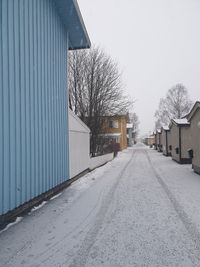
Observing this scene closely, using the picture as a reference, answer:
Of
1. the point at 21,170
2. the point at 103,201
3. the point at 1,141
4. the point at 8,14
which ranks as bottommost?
the point at 103,201

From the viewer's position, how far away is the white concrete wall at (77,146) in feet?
35.0

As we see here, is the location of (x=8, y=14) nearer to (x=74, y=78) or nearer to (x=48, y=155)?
(x=48, y=155)

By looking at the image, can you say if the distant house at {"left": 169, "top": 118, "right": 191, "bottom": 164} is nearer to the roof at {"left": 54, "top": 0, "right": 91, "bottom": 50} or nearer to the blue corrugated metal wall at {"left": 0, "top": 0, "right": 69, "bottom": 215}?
the roof at {"left": 54, "top": 0, "right": 91, "bottom": 50}

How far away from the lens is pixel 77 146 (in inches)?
468

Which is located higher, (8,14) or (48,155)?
(8,14)

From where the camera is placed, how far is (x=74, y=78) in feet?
77.0

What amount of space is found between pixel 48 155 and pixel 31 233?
3.17 meters

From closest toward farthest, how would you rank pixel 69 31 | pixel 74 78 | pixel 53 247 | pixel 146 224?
1. pixel 53 247
2. pixel 146 224
3. pixel 69 31
4. pixel 74 78

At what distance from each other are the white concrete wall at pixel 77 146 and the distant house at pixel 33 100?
803mm

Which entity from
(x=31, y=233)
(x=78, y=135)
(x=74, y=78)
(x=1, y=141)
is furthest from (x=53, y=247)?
(x=74, y=78)

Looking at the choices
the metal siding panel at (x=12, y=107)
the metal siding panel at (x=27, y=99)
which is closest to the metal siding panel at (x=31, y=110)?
the metal siding panel at (x=27, y=99)

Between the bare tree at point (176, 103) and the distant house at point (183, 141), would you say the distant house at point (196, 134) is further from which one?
the bare tree at point (176, 103)

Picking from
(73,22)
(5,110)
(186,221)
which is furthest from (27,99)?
(73,22)

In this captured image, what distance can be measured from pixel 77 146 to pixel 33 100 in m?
5.44
